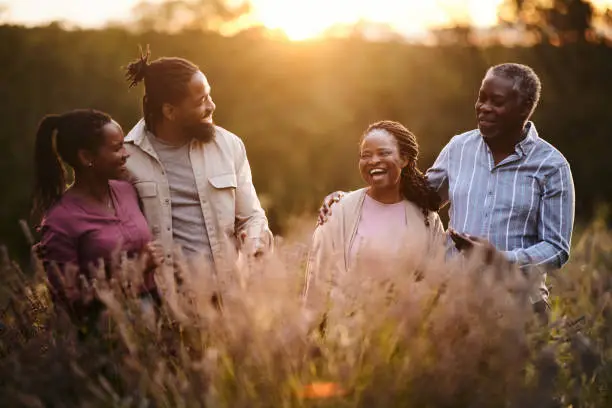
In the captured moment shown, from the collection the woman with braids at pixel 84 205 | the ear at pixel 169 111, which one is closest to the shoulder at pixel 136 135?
the ear at pixel 169 111

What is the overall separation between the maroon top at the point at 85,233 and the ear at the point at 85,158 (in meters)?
0.15

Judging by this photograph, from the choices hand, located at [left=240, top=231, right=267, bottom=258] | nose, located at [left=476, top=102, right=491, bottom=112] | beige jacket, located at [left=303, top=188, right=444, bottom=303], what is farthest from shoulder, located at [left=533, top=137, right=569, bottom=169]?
hand, located at [left=240, top=231, right=267, bottom=258]

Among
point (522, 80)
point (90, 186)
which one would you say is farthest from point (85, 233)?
point (522, 80)

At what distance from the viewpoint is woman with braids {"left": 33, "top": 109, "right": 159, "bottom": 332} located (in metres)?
3.81

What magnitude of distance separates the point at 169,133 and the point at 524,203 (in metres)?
1.85

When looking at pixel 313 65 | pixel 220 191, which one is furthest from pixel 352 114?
pixel 220 191

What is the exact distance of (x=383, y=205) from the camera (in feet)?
15.3

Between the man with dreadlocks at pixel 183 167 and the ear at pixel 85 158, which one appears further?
the man with dreadlocks at pixel 183 167

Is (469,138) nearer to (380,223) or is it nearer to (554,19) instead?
(380,223)

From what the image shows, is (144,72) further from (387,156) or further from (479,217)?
(479,217)

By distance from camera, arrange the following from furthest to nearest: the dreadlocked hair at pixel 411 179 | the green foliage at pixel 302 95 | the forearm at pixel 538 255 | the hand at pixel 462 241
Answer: the green foliage at pixel 302 95 < the dreadlocked hair at pixel 411 179 < the forearm at pixel 538 255 < the hand at pixel 462 241

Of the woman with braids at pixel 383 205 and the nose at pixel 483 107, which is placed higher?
the nose at pixel 483 107

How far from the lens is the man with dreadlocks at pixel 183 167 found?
438cm

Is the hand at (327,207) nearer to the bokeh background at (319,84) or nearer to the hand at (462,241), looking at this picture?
the hand at (462,241)
